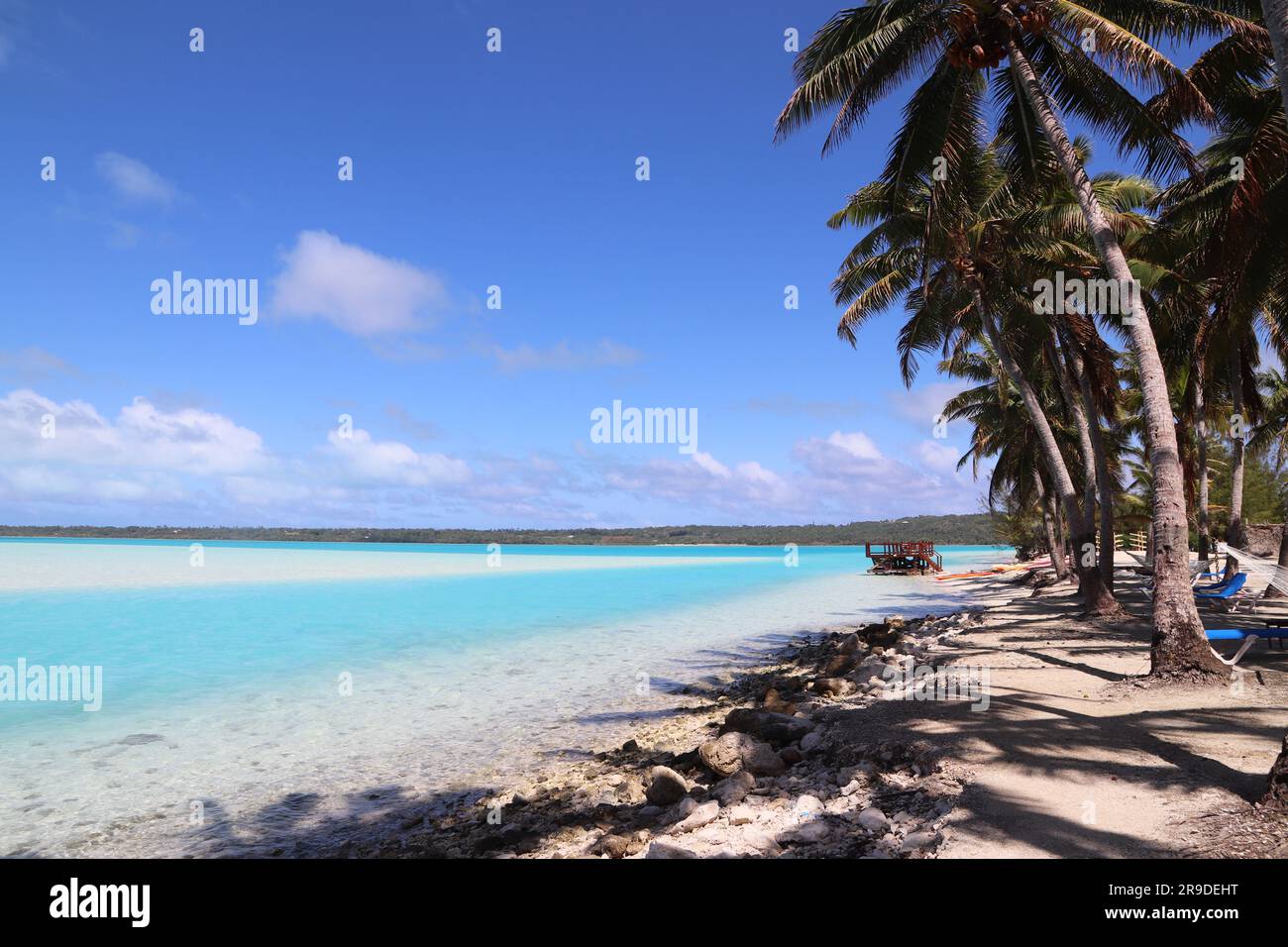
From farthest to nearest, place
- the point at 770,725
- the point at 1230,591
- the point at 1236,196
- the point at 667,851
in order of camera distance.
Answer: the point at 1230,591 < the point at 1236,196 < the point at 770,725 < the point at 667,851

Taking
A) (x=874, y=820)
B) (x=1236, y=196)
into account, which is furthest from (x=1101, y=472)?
(x=874, y=820)

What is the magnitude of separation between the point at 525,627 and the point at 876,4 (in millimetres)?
19131

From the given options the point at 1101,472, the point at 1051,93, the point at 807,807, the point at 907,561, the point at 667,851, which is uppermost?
the point at 1051,93

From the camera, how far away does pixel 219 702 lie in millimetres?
12234

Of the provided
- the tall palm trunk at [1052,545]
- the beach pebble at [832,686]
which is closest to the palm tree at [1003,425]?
the tall palm trunk at [1052,545]

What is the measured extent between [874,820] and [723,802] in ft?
4.67

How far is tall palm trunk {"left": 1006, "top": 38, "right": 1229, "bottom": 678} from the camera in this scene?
25.8 ft

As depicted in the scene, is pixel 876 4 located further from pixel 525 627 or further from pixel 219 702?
pixel 525 627

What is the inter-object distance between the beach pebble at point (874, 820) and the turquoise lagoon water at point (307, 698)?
444cm

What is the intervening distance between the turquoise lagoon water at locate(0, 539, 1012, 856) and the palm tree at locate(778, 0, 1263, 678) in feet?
24.1

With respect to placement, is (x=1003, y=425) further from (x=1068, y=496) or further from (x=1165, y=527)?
(x=1165, y=527)

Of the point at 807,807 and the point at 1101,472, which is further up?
the point at 1101,472

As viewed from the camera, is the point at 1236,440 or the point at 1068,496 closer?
the point at 1068,496

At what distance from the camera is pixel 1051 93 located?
434 inches
